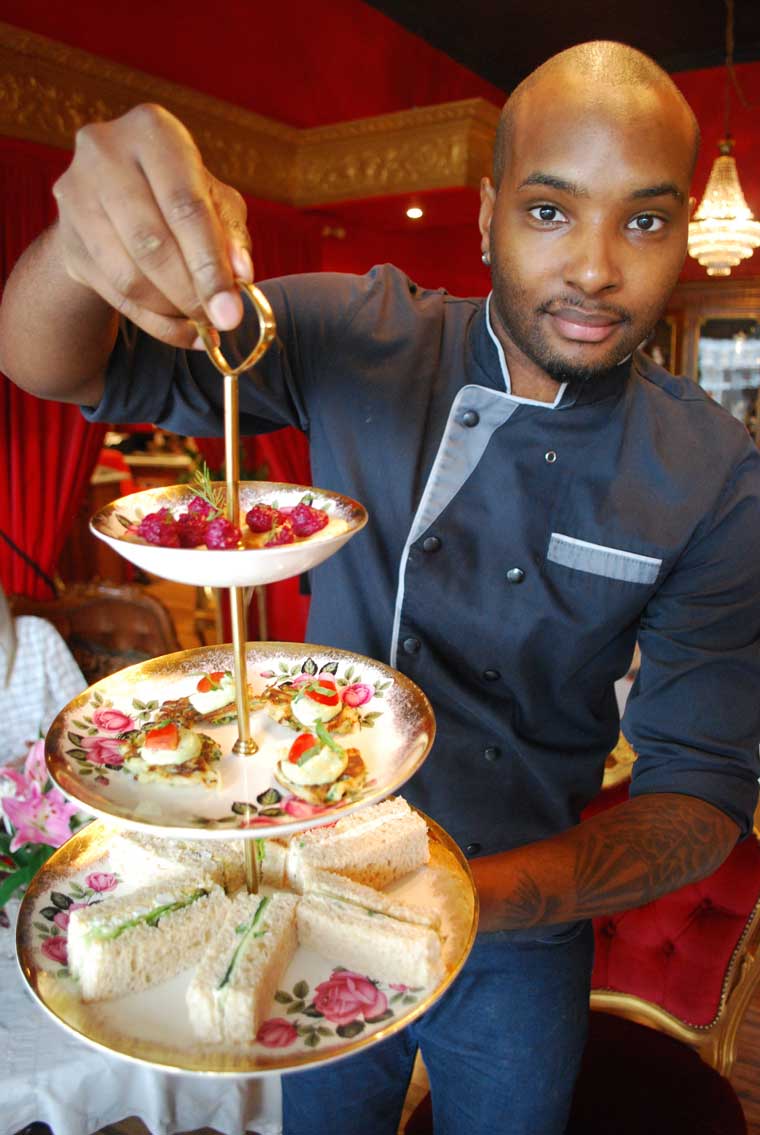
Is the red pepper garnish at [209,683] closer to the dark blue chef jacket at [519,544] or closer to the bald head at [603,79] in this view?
the dark blue chef jacket at [519,544]

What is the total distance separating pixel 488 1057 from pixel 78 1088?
2.34 feet

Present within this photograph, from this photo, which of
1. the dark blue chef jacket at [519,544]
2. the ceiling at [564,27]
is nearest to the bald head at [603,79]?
the dark blue chef jacket at [519,544]

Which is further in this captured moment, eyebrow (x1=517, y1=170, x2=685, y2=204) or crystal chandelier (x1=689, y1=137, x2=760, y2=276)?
crystal chandelier (x1=689, y1=137, x2=760, y2=276)

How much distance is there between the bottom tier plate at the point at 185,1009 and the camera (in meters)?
0.73

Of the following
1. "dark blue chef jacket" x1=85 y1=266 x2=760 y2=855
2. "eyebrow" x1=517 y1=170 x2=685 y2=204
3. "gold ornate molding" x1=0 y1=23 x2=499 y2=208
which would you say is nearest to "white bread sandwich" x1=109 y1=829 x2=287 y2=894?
"dark blue chef jacket" x1=85 y1=266 x2=760 y2=855

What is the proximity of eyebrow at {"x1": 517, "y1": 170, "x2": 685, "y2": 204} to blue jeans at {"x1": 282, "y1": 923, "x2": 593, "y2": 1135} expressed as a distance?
1.14 m

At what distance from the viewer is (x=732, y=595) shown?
4.52 ft

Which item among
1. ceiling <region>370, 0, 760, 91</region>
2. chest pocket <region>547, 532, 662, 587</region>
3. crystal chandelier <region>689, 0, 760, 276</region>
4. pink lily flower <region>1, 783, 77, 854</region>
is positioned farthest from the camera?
ceiling <region>370, 0, 760, 91</region>

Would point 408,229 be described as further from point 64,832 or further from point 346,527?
point 346,527

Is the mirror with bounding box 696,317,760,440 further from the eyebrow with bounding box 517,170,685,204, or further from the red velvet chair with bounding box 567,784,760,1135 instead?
the eyebrow with bounding box 517,170,685,204

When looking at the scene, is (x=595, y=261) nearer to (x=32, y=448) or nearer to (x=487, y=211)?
(x=487, y=211)

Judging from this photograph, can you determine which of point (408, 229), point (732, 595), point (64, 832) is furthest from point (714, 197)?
point (64, 832)

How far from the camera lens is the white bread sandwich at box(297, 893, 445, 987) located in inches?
31.8

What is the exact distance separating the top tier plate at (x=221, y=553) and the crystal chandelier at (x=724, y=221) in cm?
472
